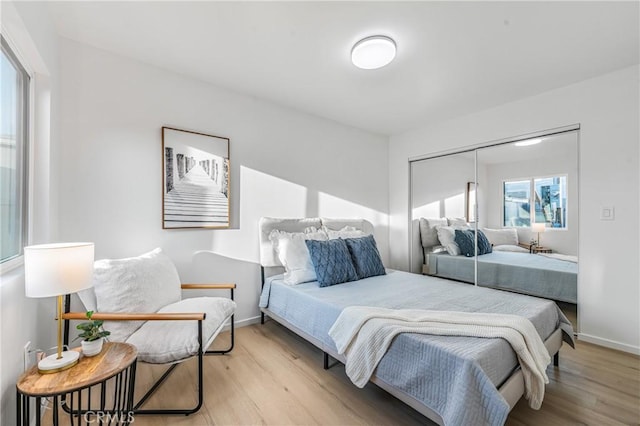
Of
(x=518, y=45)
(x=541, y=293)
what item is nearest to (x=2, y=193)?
(x=518, y=45)

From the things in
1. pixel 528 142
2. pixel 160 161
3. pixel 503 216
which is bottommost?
pixel 503 216

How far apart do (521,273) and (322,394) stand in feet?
8.46

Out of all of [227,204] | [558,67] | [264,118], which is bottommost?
[227,204]

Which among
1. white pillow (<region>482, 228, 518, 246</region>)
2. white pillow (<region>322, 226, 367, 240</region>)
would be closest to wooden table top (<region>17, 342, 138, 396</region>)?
white pillow (<region>322, 226, 367, 240</region>)

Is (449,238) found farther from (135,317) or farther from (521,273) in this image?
(135,317)

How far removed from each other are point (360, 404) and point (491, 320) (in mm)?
977

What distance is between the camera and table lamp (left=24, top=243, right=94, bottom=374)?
4.30 ft

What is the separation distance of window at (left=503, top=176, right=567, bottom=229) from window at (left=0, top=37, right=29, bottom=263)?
432cm

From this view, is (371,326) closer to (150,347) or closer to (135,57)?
(150,347)

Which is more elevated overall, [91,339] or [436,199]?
[436,199]

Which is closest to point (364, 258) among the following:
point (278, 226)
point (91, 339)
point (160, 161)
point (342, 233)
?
point (342, 233)

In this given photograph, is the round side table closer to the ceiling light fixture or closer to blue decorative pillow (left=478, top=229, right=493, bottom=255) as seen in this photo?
blue decorative pillow (left=478, top=229, right=493, bottom=255)

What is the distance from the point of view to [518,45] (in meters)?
2.22

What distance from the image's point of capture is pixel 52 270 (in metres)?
1.33
